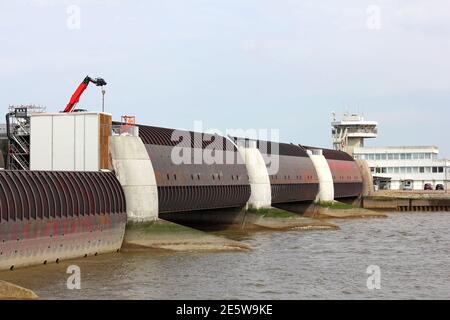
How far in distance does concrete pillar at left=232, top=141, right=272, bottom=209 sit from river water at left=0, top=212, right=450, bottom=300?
44.7 feet

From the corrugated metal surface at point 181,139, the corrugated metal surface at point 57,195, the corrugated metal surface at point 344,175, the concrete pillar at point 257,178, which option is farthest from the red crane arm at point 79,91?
the corrugated metal surface at point 344,175

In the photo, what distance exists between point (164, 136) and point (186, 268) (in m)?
18.4

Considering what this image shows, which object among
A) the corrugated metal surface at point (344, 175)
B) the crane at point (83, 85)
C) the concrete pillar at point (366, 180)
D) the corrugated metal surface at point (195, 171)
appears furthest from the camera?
the concrete pillar at point (366, 180)

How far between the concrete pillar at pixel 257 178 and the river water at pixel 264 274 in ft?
44.7

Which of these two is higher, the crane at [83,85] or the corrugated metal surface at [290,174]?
the crane at [83,85]

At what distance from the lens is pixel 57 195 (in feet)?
109

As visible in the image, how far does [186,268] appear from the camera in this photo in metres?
33.5

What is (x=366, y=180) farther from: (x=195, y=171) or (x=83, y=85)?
(x=83, y=85)

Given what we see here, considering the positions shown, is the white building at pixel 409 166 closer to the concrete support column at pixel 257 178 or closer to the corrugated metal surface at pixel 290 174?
the corrugated metal surface at pixel 290 174

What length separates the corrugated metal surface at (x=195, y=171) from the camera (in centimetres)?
4538

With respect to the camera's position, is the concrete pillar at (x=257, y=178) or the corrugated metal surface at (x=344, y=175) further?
the corrugated metal surface at (x=344, y=175)

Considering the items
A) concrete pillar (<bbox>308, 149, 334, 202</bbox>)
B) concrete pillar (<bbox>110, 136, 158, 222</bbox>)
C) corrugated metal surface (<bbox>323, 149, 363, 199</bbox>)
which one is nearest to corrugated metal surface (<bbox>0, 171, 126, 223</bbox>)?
concrete pillar (<bbox>110, 136, 158, 222</bbox>)

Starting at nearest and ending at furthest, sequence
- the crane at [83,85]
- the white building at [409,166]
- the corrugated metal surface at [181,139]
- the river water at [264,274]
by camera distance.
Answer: the river water at [264,274] → the corrugated metal surface at [181,139] → the crane at [83,85] → the white building at [409,166]
